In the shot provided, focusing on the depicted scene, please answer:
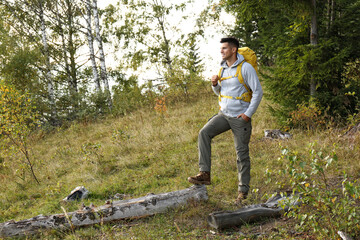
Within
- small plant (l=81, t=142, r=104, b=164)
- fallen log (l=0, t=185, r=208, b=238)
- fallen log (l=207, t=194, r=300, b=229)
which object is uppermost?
small plant (l=81, t=142, r=104, b=164)

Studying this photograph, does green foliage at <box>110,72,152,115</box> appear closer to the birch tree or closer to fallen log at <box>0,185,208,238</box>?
the birch tree

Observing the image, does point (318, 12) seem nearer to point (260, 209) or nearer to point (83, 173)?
point (260, 209)

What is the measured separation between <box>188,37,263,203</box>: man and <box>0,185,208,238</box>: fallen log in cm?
52

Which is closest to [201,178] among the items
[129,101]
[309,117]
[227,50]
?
[227,50]

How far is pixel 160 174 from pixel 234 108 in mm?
2872

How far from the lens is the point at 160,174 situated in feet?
21.7

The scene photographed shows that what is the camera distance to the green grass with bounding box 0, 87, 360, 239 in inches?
163

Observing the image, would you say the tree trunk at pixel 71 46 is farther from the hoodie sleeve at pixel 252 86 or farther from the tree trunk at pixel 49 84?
the hoodie sleeve at pixel 252 86

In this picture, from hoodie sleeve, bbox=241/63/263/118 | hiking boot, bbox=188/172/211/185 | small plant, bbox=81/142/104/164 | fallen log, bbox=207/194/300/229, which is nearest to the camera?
fallen log, bbox=207/194/300/229

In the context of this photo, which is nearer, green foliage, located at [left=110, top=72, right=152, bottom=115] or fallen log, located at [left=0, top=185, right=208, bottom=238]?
fallen log, located at [left=0, top=185, right=208, bottom=238]

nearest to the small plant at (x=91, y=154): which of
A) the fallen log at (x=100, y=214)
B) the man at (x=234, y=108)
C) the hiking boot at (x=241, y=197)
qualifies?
the fallen log at (x=100, y=214)

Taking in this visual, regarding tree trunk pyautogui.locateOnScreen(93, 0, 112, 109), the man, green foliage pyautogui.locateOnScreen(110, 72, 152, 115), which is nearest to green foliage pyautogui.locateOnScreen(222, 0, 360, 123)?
the man

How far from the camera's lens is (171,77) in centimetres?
1545

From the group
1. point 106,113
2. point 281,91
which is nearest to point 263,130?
point 281,91
